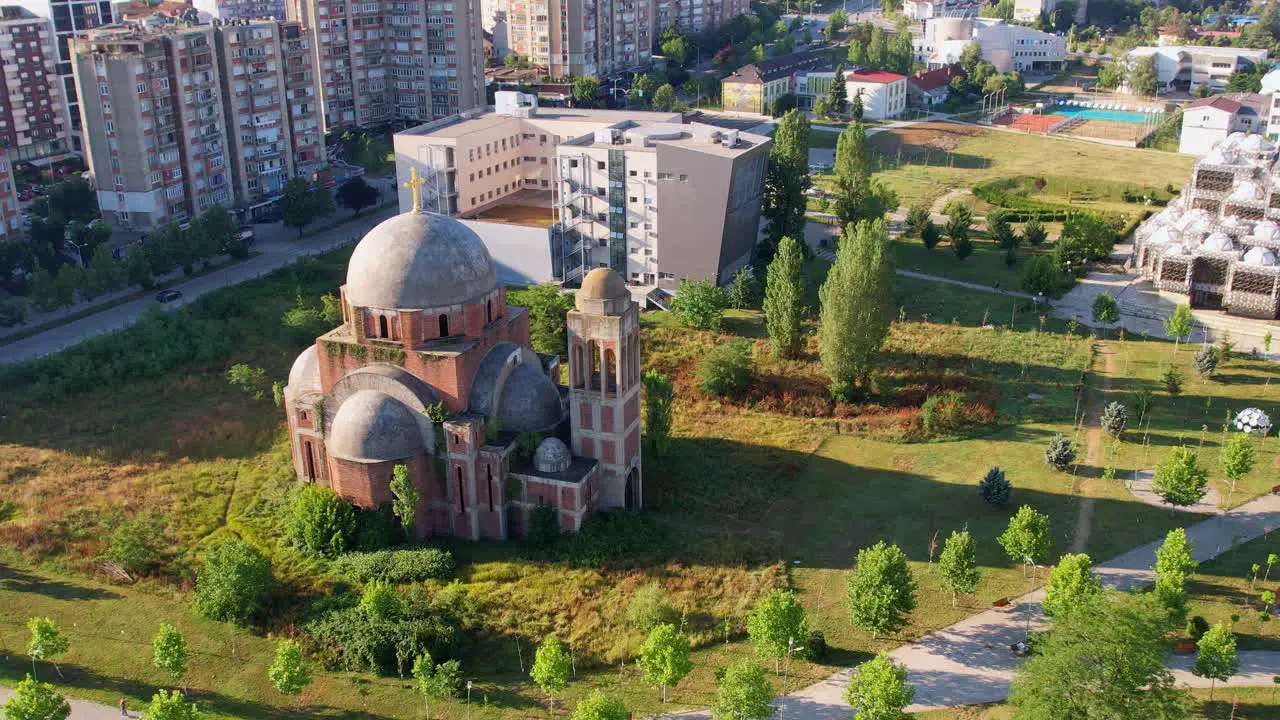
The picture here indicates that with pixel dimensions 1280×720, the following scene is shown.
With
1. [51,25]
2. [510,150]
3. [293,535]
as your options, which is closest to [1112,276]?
[510,150]

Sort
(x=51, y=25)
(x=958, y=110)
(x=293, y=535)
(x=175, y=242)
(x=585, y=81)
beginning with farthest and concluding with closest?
(x=958, y=110) → (x=585, y=81) → (x=51, y=25) → (x=175, y=242) → (x=293, y=535)


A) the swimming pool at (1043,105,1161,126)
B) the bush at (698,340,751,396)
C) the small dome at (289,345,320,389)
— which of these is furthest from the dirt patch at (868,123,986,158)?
the small dome at (289,345,320,389)

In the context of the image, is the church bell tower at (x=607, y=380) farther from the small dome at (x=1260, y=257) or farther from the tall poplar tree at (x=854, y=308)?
the small dome at (x=1260, y=257)

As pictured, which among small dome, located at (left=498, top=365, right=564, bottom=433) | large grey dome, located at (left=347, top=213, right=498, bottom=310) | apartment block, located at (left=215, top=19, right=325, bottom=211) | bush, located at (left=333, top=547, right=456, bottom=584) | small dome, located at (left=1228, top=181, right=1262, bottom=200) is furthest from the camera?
apartment block, located at (left=215, top=19, right=325, bottom=211)

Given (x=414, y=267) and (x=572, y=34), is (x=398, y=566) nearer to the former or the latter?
(x=414, y=267)

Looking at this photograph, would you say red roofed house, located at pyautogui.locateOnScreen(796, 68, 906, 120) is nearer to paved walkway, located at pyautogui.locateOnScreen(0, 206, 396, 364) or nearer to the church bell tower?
paved walkway, located at pyautogui.locateOnScreen(0, 206, 396, 364)

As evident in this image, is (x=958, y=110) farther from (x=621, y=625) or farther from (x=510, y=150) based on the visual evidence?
(x=621, y=625)
